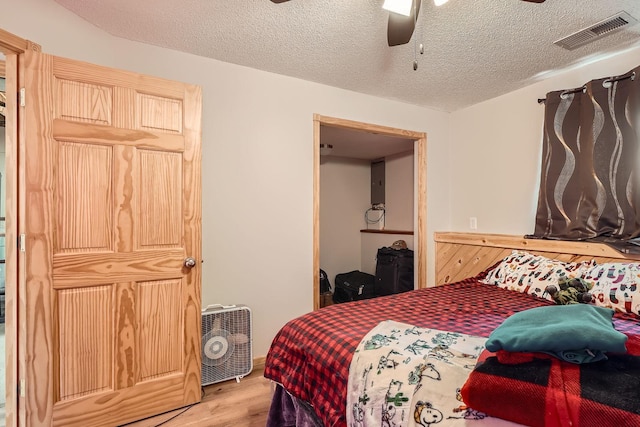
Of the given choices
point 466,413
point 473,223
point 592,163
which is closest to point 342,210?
point 473,223

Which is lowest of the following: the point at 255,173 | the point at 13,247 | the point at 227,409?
the point at 227,409

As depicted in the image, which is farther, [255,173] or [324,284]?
[324,284]

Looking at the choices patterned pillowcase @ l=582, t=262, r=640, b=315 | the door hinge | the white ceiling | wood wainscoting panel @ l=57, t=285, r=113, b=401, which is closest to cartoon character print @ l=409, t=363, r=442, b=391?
patterned pillowcase @ l=582, t=262, r=640, b=315

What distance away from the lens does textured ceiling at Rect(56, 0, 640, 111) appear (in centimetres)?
181

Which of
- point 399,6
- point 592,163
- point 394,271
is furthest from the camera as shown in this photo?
point 394,271

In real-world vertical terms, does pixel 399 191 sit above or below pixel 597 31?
below

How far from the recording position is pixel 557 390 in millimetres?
771

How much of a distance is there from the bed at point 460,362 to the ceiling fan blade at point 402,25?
4.70 feet

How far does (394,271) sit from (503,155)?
1863mm

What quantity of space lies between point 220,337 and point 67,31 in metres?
2.16

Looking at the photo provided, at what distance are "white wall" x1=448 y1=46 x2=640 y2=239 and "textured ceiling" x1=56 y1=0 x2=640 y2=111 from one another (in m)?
0.17

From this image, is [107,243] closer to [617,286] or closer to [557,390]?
[557,390]

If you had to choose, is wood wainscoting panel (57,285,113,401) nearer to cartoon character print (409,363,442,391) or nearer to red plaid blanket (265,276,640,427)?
red plaid blanket (265,276,640,427)

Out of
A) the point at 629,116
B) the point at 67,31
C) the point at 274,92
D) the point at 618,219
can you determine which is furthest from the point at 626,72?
the point at 67,31
